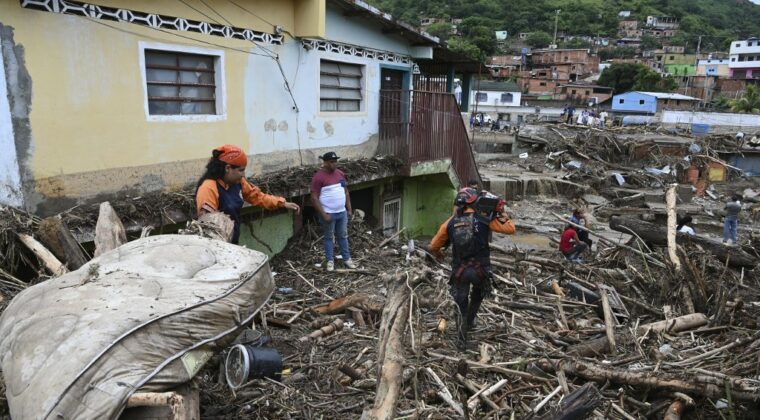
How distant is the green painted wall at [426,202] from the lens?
493 inches

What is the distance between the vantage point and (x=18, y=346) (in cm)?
255

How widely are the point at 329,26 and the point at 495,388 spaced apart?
7419 mm

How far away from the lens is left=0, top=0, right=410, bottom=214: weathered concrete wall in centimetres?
558

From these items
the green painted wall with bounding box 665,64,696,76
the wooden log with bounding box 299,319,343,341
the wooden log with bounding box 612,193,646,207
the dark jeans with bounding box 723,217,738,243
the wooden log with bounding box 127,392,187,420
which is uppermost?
the green painted wall with bounding box 665,64,696,76

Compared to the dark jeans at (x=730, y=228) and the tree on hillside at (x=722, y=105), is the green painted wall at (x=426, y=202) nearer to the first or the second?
the dark jeans at (x=730, y=228)

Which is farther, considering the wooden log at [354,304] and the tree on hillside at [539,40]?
the tree on hillside at [539,40]

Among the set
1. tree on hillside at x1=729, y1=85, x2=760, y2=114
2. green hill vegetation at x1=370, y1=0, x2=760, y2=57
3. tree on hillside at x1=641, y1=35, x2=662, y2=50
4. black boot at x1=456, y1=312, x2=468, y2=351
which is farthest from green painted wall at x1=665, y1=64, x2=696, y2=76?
black boot at x1=456, y1=312, x2=468, y2=351

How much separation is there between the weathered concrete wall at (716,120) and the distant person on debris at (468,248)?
3414 cm

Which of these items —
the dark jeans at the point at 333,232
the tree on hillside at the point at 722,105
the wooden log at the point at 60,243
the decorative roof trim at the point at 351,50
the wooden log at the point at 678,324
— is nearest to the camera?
the wooden log at the point at 60,243

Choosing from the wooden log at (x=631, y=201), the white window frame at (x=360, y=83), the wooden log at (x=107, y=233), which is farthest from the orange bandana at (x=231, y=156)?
the wooden log at (x=631, y=201)

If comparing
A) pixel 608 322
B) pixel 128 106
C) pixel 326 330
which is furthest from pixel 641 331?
pixel 128 106

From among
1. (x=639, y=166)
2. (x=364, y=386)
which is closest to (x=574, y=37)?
(x=639, y=166)

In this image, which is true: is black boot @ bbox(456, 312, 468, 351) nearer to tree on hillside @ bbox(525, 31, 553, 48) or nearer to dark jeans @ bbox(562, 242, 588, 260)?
dark jeans @ bbox(562, 242, 588, 260)

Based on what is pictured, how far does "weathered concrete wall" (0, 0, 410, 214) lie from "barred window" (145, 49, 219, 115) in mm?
155
